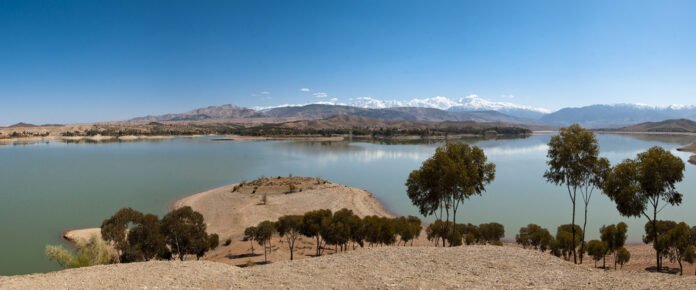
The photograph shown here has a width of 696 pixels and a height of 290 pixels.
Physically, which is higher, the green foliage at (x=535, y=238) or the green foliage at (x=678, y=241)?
the green foliage at (x=678, y=241)

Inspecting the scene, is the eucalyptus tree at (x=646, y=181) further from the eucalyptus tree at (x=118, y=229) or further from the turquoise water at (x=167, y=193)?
the eucalyptus tree at (x=118, y=229)

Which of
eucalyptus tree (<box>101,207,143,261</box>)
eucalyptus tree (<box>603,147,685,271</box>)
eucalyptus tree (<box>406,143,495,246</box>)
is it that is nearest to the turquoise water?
eucalyptus tree (<box>101,207,143,261</box>)

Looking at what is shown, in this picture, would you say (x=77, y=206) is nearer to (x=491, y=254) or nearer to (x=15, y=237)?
(x=15, y=237)

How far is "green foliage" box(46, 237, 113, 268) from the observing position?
19.6 metres

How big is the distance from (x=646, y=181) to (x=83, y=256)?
2807 centimetres

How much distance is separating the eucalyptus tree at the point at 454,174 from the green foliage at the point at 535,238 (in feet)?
22.1

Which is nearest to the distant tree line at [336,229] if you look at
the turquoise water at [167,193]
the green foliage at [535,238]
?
the green foliage at [535,238]

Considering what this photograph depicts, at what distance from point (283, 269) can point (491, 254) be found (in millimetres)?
7405

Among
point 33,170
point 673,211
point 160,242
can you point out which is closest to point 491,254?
point 160,242

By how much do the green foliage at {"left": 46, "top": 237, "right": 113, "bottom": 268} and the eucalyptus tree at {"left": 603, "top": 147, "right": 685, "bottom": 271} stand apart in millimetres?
26286

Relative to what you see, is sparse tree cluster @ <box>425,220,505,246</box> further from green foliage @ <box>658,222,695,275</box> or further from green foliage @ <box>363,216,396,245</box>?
green foliage @ <box>658,222,695,275</box>

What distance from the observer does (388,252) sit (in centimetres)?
1438

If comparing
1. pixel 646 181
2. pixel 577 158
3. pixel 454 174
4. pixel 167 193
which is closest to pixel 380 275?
pixel 454 174

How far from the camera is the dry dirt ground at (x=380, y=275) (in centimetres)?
1044
